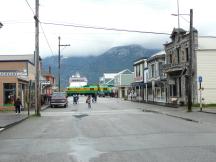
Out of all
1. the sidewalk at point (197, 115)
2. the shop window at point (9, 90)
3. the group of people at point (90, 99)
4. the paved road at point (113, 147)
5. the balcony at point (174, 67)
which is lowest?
the paved road at point (113, 147)

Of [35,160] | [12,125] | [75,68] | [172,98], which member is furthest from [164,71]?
[75,68]

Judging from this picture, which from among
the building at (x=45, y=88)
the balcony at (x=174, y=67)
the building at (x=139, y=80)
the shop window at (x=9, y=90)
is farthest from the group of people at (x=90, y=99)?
the balcony at (x=174, y=67)

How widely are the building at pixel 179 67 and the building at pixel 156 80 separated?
3.70 metres

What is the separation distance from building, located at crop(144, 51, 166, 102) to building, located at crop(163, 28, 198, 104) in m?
3.70

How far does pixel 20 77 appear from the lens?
47781 mm

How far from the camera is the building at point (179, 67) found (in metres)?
50.0

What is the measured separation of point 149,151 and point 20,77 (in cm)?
3542

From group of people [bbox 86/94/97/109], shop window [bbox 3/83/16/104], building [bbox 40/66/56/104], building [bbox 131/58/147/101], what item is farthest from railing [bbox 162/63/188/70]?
building [bbox 131/58/147/101]

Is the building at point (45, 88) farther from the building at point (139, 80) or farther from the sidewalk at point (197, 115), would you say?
the sidewalk at point (197, 115)

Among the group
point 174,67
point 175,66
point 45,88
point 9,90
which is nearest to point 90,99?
point 174,67

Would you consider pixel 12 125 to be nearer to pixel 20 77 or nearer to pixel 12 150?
pixel 12 150

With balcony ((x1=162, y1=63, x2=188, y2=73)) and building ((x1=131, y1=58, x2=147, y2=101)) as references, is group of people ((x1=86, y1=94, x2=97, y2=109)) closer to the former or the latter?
building ((x1=131, y1=58, x2=147, y2=101))

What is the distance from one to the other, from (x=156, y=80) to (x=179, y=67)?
14122mm

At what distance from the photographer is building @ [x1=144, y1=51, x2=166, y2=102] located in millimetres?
63916
